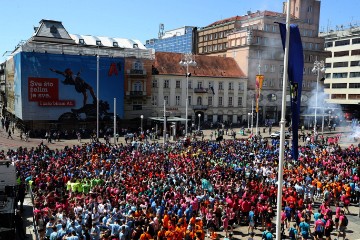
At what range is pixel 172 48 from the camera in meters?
112

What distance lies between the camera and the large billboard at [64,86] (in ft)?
157

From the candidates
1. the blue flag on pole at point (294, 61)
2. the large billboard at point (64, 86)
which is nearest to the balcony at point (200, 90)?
the large billboard at point (64, 86)

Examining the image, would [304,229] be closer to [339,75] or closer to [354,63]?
[354,63]

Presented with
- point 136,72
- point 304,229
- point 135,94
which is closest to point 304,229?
point 304,229

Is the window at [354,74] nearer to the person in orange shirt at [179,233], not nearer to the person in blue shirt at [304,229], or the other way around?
the person in blue shirt at [304,229]

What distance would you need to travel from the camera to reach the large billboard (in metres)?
47.9

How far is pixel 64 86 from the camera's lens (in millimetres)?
50219

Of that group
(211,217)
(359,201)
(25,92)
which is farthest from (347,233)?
(25,92)

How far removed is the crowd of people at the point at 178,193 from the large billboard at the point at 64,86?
760 inches

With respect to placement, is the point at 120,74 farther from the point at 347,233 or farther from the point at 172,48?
the point at 172,48

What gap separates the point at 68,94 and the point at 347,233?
4147 cm

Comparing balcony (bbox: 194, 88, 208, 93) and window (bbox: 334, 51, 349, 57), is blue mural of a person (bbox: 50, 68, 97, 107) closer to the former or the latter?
balcony (bbox: 194, 88, 208, 93)

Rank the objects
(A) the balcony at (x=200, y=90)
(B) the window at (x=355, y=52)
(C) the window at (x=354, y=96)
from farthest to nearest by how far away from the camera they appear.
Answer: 1. (C) the window at (x=354, y=96)
2. (B) the window at (x=355, y=52)
3. (A) the balcony at (x=200, y=90)

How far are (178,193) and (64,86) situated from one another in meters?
36.8
